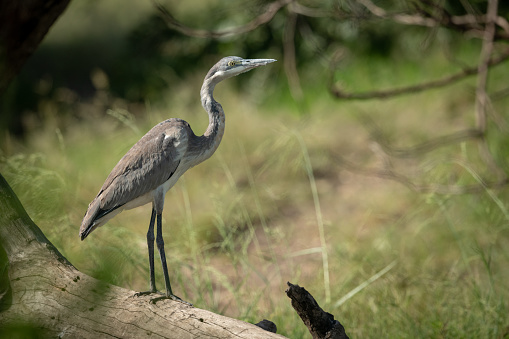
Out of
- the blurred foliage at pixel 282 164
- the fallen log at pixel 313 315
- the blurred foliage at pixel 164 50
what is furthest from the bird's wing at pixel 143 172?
the blurred foliage at pixel 164 50

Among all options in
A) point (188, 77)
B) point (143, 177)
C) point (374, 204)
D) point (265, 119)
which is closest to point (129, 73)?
Answer: point (188, 77)

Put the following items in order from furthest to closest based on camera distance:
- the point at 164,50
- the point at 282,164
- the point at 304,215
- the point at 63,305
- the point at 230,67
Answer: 1. the point at 164,50
2. the point at 282,164
3. the point at 304,215
4. the point at 230,67
5. the point at 63,305

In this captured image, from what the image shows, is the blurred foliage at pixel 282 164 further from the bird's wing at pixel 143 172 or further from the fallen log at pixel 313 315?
the fallen log at pixel 313 315

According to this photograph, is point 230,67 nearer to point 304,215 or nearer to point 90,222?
point 90,222

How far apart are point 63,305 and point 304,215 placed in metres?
3.52

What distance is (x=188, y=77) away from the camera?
684 cm

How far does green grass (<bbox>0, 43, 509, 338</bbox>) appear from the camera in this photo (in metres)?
3.12

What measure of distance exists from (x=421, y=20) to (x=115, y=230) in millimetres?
1927

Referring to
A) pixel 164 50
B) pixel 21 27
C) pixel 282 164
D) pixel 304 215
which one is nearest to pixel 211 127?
pixel 21 27

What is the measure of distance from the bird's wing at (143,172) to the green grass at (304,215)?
241mm

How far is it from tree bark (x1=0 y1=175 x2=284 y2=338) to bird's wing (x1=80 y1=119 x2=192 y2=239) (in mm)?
178

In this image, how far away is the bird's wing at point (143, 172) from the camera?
6.86 feet

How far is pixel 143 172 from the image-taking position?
2.08 metres

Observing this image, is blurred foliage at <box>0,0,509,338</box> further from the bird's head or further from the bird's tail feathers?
the bird's head
